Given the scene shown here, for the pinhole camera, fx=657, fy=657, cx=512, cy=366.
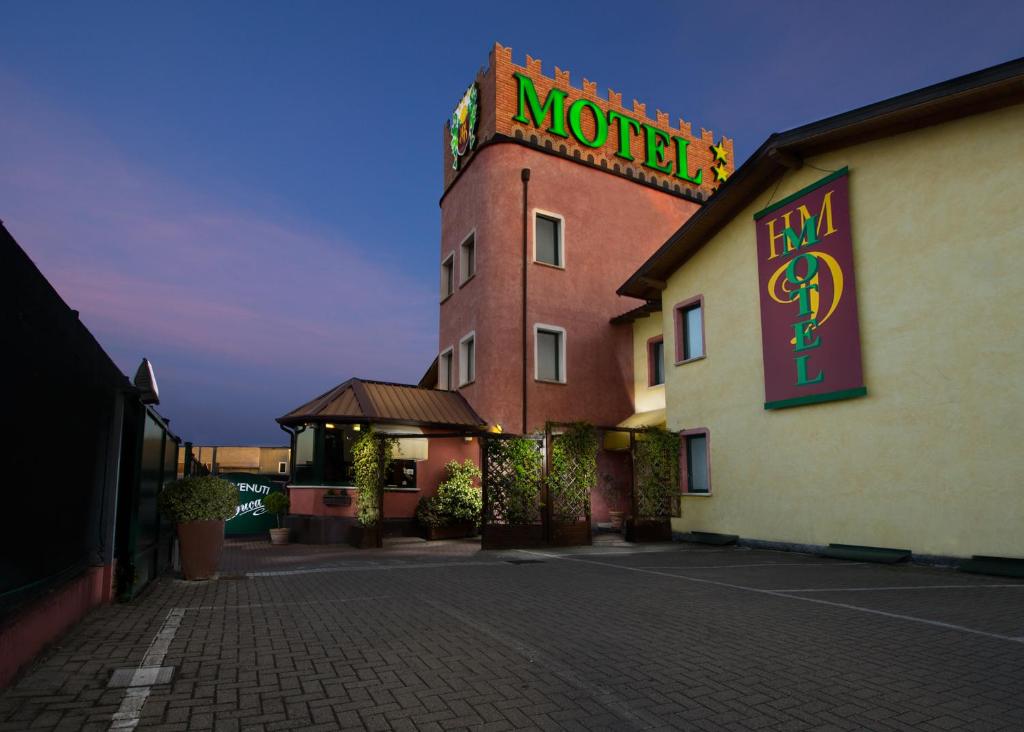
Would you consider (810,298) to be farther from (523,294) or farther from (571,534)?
(523,294)

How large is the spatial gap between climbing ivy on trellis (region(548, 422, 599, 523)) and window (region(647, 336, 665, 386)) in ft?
19.8

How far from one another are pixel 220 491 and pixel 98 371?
334cm

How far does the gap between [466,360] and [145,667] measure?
53.9ft

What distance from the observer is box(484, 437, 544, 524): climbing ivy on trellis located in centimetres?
1409

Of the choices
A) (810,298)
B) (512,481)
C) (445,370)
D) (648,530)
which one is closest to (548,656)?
(512,481)

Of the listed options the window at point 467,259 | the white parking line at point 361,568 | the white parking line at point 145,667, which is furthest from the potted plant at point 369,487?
the white parking line at point 145,667

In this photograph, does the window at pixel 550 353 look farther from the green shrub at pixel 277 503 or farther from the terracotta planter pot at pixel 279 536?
the terracotta planter pot at pixel 279 536

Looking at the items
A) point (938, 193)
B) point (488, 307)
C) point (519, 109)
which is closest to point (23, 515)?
point (938, 193)

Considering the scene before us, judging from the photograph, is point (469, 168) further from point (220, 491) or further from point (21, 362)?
point (21, 362)

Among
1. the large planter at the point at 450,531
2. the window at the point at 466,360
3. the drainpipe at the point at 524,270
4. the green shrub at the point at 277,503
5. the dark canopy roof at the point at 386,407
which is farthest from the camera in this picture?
→ the window at the point at 466,360

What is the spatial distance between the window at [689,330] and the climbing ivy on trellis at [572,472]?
3.82m

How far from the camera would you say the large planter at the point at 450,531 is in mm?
16547

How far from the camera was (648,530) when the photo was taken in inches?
622

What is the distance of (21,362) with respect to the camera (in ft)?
13.6
